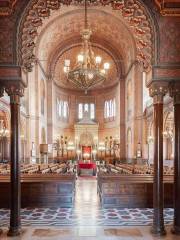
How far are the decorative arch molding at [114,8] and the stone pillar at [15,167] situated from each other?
0.71 m

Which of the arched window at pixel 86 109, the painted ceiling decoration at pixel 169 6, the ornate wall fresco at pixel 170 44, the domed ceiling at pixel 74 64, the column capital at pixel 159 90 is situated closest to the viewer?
the painted ceiling decoration at pixel 169 6

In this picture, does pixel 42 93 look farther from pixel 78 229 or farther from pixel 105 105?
pixel 78 229

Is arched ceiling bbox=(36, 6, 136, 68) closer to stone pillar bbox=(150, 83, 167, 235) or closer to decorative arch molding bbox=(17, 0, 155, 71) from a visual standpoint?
decorative arch molding bbox=(17, 0, 155, 71)

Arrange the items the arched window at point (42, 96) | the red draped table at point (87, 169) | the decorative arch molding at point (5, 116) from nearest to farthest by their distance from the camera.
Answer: the decorative arch molding at point (5, 116) → the red draped table at point (87, 169) → the arched window at point (42, 96)

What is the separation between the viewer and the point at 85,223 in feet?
25.8

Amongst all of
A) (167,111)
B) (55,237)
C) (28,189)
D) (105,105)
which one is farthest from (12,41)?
(105,105)

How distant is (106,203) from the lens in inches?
386

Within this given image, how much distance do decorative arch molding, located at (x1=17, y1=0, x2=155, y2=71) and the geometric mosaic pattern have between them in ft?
12.1

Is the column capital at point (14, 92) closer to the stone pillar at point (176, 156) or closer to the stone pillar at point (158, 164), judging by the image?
the stone pillar at point (158, 164)

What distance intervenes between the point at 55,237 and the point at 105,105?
1081 inches

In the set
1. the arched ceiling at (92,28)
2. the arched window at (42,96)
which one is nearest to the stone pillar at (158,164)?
the arched ceiling at (92,28)

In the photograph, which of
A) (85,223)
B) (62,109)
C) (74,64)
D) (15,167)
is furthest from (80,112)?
(15,167)

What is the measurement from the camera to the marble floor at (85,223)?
6691 millimetres

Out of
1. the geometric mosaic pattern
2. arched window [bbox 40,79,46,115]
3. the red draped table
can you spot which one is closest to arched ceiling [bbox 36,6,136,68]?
arched window [bbox 40,79,46,115]
